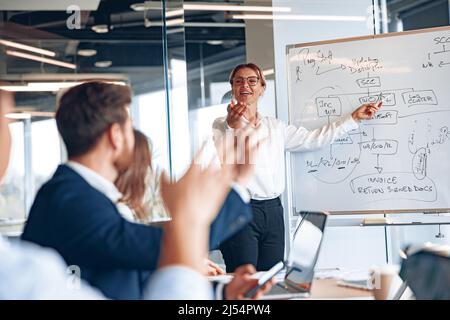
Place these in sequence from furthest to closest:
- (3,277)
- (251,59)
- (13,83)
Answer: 1. (251,59)
2. (13,83)
3. (3,277)

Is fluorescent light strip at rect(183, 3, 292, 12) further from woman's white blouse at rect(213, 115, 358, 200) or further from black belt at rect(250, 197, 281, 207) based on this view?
black belt at rect(250, 197, 281, 207)

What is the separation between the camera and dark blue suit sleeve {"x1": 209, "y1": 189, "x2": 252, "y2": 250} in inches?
67.1

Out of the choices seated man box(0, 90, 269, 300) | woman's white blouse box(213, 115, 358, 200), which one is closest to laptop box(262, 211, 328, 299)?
seated man box(0, 90, 269, 300)

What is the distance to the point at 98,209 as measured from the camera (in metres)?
1.70

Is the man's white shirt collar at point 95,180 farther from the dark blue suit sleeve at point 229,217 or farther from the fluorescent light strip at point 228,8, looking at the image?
the fluorescent light strip at point 228,8

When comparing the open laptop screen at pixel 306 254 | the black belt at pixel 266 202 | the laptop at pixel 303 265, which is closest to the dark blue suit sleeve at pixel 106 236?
the laptop at pixel 303 265

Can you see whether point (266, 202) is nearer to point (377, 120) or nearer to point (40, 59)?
point (377, 120)

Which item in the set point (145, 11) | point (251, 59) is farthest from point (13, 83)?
point (145, 11)

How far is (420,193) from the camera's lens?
3.53m

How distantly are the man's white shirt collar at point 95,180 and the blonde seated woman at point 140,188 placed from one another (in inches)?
3.0

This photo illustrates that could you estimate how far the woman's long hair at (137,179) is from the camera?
76.9 inches

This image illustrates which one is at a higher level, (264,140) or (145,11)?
(145,11)

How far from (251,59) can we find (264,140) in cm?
124

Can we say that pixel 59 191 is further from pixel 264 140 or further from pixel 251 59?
pixel 251 59
